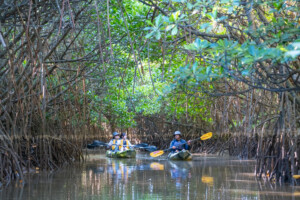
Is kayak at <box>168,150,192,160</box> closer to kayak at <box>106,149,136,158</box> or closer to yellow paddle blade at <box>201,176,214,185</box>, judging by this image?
kayak at <box>106,149,136,158</box>

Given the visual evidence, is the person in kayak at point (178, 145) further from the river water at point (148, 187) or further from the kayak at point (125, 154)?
the river water at point (148, 187)

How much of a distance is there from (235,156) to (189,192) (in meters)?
9.10

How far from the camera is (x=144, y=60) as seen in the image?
401 inches

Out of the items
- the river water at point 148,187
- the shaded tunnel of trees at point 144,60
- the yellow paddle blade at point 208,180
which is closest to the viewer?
the shaded tunnel of trees at point 144,60

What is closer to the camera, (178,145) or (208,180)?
(208,180)

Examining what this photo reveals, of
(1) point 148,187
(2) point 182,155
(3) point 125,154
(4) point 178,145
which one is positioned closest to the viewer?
(1) point 148,187

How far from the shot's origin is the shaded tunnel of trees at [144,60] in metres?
4.45

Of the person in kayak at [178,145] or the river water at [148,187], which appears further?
the person in kayak at [178,145]

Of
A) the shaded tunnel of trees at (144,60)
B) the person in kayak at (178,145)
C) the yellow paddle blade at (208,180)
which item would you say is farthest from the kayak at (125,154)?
the yellow paddle blade at (208,180)

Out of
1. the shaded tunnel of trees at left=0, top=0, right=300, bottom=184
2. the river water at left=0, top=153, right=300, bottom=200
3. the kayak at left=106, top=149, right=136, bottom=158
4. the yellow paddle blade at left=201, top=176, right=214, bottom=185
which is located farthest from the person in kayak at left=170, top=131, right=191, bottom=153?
the yellow paddle blade at left=201, top=176, right=214, bottom=185

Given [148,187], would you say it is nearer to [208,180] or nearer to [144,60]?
[208,180]

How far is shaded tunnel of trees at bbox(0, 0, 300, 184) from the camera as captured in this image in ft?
14.6

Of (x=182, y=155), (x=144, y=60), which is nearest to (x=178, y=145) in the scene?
(x=182, y=155)

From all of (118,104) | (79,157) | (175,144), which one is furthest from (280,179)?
(118,104)
